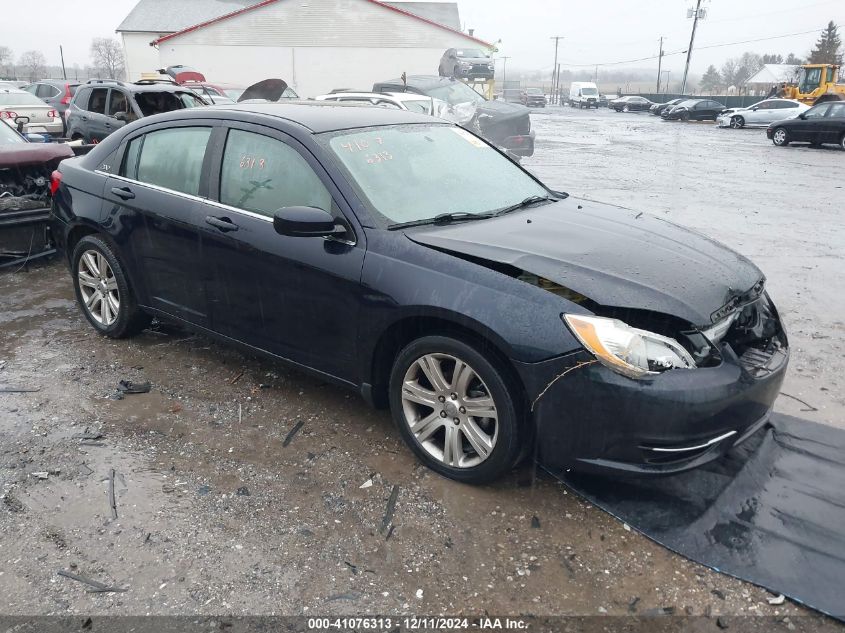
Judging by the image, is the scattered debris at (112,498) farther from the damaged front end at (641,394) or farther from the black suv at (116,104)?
the black suv at (116,104)

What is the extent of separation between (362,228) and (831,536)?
249cm

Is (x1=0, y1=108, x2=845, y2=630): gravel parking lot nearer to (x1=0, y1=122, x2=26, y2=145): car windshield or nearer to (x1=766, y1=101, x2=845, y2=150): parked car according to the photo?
(x1=0, y1=122, x2=26, y2=145): car windshield

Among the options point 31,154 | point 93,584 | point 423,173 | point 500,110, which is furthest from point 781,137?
point 93,584

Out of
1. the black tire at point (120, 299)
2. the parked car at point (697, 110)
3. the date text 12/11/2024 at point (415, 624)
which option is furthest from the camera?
the parked car at point (697, 110)

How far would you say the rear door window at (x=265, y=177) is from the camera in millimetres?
3607

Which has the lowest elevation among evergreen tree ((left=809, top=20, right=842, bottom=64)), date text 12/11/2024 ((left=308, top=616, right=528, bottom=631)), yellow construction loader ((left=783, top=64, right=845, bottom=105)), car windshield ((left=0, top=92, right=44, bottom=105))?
date text 12/11/2024 ((left=308, top=616, right=528, bottom=631))

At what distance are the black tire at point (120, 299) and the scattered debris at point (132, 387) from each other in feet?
2.09

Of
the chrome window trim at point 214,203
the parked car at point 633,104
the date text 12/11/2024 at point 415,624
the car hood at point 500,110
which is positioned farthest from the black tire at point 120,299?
the parked car at point 633,104

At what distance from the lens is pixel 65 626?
2.45 meters

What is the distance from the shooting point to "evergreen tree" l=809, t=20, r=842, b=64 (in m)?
71.4

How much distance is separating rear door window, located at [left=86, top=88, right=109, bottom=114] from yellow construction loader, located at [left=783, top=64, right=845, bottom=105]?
32718 mm

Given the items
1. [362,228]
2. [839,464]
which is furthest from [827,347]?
[362,228]

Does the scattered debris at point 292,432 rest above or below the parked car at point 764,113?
below

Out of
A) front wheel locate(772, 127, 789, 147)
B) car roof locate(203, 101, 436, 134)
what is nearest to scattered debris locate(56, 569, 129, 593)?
car roof locate(203, 101, 436, 134)
